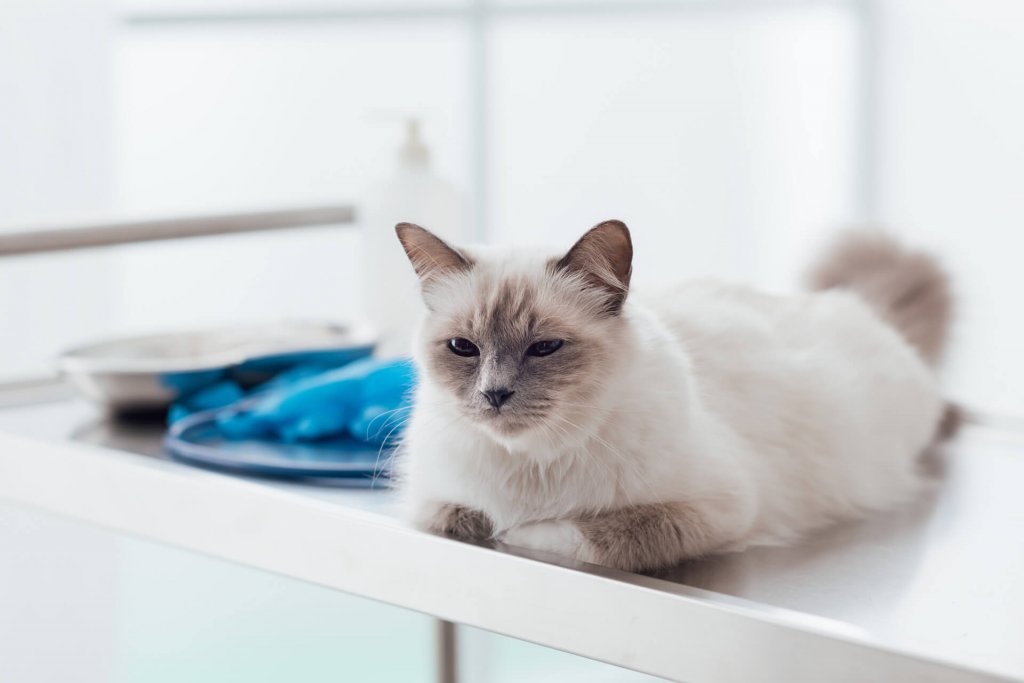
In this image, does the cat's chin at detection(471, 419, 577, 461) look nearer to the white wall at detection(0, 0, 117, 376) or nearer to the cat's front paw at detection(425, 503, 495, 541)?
the cat's front paw at detection(425, 503, 495, 541)

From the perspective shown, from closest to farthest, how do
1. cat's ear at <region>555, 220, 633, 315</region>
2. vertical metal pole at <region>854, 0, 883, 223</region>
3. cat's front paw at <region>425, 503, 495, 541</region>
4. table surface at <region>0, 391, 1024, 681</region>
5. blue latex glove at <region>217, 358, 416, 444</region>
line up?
table surface at <region>0, 391, 1024, 681</region>, cat's ear at <region>555, 220, 633, 315</region>, cat's front paw at <region>425, 503, 495, 541</region>, blue latex glove at <region>217, 358, 416, 444</region>, vertical metal pole at <region>854, 0, 883, 223</region>

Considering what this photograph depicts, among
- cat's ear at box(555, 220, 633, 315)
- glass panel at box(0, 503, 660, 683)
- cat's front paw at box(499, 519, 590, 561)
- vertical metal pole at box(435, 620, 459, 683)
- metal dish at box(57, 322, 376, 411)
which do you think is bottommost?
glass panel at box(0, 503, 660, 683)

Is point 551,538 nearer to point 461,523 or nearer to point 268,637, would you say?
point 461,523

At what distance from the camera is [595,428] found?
0.94 meters

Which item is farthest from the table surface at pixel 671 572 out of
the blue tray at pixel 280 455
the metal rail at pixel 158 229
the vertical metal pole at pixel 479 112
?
the vertical metal pole at pixel 479 112

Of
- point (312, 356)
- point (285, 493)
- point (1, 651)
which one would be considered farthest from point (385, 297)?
point (1, 651)

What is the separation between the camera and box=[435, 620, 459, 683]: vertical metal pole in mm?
1631

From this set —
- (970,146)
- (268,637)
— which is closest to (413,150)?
(268,637)

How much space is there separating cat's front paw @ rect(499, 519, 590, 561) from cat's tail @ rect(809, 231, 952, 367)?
0.69 meters

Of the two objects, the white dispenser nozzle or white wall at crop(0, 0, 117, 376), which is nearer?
the white dispenser nozzle

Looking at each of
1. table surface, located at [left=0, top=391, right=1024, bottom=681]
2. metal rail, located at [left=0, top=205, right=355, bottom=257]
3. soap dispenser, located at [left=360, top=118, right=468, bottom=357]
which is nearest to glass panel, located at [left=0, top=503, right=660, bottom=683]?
metal rail, located at [left=0, top=205, right=355, bottom=257]

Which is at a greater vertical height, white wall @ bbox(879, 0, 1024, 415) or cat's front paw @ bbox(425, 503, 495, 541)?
white wall @ bbox(879, 0, 1024, 415)

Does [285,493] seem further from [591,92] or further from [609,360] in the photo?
[591,92]

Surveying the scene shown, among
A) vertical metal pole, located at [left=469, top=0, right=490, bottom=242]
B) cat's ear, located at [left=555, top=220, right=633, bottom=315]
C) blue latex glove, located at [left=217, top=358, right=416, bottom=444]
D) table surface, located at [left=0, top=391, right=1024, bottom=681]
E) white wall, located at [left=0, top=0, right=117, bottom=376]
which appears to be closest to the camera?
table surface, located at [left=0, top=391, right=1024, bottom=681]
